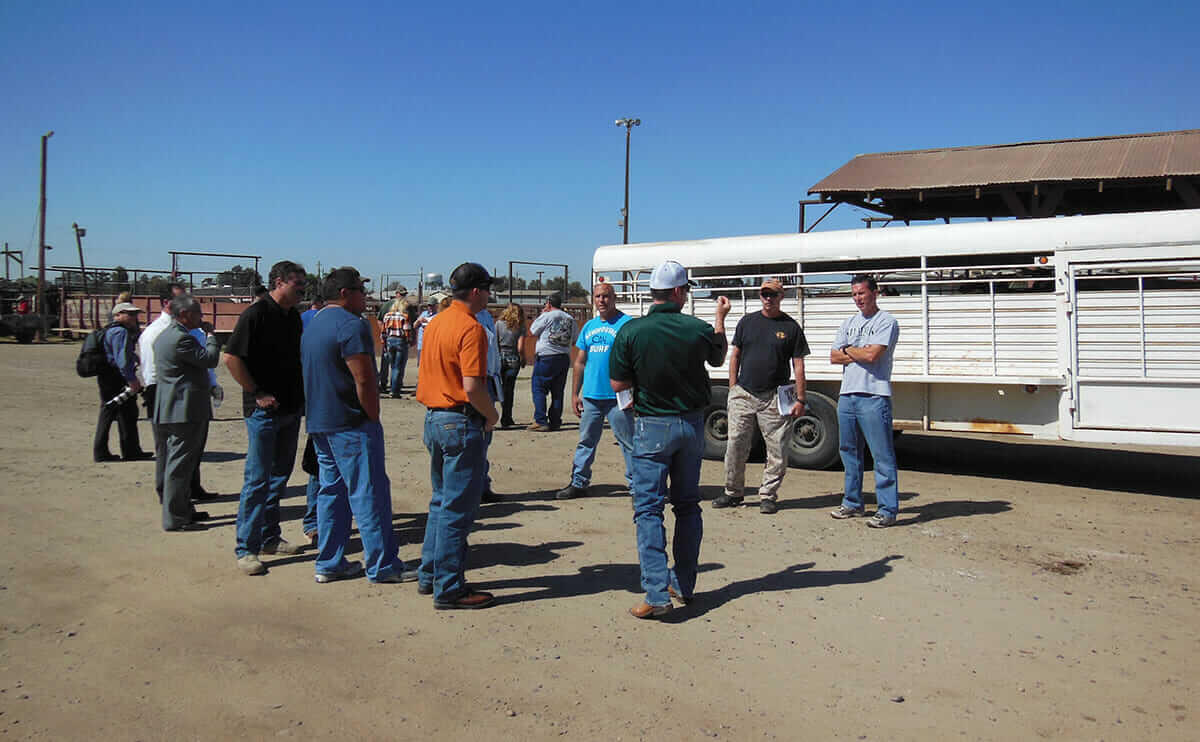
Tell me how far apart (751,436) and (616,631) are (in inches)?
119

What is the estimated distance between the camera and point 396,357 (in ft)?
47.7

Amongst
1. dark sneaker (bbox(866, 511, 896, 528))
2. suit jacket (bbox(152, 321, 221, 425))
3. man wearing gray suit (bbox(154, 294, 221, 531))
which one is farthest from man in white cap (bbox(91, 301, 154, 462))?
dark sneaker (bbox(866, 511, 896, 528))

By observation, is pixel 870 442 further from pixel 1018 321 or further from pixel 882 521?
pixel 1018 321

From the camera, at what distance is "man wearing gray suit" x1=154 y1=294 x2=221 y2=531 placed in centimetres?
582

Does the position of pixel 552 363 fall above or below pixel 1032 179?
below

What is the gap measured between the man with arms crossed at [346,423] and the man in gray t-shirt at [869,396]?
339 cm

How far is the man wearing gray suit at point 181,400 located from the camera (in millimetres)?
5816

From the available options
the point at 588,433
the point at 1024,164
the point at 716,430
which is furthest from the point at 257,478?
the point at 1024,164

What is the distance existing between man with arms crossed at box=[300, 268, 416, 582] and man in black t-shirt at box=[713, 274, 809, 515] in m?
3.07

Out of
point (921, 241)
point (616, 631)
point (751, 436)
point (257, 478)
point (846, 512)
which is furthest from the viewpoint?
point (921, 241)

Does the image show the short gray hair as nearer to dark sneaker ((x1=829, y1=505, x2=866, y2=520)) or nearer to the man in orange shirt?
the man in orange shirt

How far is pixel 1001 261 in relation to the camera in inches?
310

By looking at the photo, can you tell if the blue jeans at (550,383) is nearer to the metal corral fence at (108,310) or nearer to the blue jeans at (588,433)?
the blue jeans at (588,433)

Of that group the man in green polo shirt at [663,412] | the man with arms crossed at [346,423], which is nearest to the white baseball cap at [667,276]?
the man in green polo shirt at [663,412]
